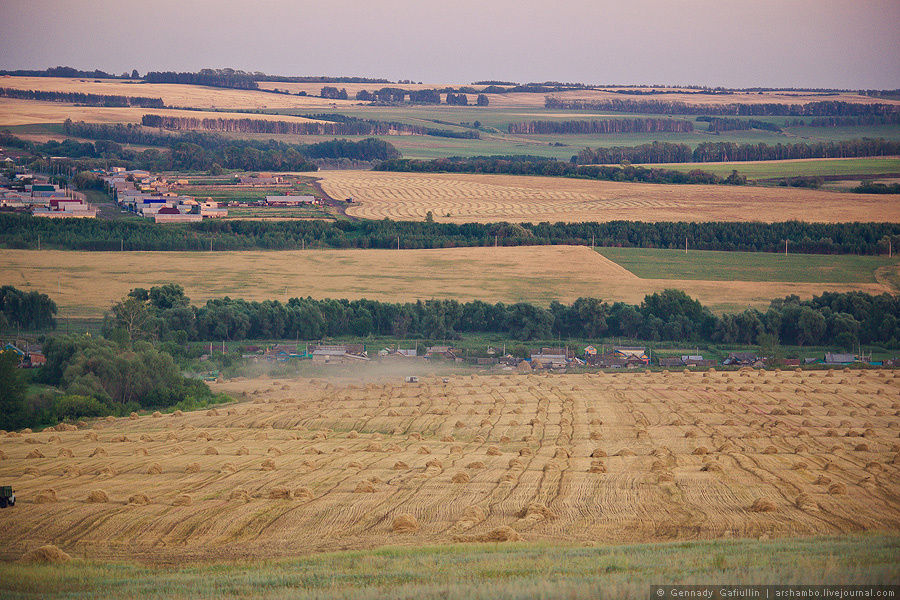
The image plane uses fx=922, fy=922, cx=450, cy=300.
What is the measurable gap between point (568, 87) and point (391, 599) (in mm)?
193275

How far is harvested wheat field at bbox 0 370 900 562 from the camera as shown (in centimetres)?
1658

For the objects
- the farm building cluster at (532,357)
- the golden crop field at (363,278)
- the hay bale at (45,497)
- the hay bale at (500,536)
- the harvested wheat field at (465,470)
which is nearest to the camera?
the hay bale at (500,536)

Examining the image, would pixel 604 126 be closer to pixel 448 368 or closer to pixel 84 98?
pixel 84 98

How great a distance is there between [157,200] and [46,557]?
65.3m

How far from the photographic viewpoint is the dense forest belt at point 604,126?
477ft

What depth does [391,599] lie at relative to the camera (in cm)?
1238

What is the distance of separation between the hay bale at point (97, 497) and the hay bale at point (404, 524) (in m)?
5.96

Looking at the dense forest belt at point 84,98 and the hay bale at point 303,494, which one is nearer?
the hay bale at point 303,494

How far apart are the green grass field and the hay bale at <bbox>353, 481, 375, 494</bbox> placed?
1593 inches

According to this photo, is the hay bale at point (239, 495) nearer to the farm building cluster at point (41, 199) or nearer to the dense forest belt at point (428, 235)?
the dense forest belt at point (428, 235)

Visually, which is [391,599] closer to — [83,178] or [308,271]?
[308,271]

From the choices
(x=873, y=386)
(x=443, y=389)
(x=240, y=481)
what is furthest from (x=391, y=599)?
(x=873, y=386)

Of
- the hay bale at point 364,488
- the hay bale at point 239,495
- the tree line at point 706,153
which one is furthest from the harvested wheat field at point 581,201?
the hay bale at point 239,495

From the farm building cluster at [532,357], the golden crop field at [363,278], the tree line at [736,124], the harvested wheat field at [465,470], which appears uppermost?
the tree line at [736,124]
